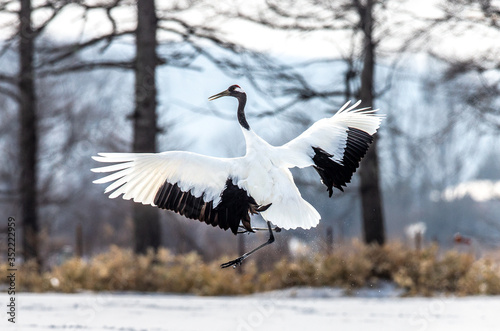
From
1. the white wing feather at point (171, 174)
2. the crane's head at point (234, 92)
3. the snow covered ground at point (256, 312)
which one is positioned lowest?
the snow covered ground at point (256, 312)

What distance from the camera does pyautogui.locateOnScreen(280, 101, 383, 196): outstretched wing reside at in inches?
213

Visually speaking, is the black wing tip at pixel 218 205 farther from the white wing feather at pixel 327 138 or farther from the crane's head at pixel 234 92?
the crane's head at pixel 234 92

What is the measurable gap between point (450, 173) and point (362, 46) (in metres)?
33.8

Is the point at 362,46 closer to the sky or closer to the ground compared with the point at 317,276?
closer to the sky

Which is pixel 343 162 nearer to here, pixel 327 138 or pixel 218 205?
pixel 327 138

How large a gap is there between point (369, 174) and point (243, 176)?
8.89 metres

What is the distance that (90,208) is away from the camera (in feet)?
109

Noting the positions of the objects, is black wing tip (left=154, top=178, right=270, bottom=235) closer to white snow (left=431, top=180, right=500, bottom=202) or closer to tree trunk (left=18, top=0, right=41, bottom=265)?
tree trunk (left=18, top=0, right=41, bottom=265)

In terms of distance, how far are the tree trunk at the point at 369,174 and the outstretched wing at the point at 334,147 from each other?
298 inches

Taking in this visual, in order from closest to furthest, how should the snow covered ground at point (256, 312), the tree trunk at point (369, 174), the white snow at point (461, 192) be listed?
the snow covered ground at point (256, 312) → the tree trunk at point (369, 174) → the white snow at point (461, 192)

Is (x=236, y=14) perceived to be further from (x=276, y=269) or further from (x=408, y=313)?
(x=408, y=313)

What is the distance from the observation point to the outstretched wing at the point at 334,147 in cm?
540

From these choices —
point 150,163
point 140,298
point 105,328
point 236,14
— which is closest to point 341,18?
point 236,14

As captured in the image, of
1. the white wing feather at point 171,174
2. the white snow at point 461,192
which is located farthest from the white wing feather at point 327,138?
the white snow at point 461,192
